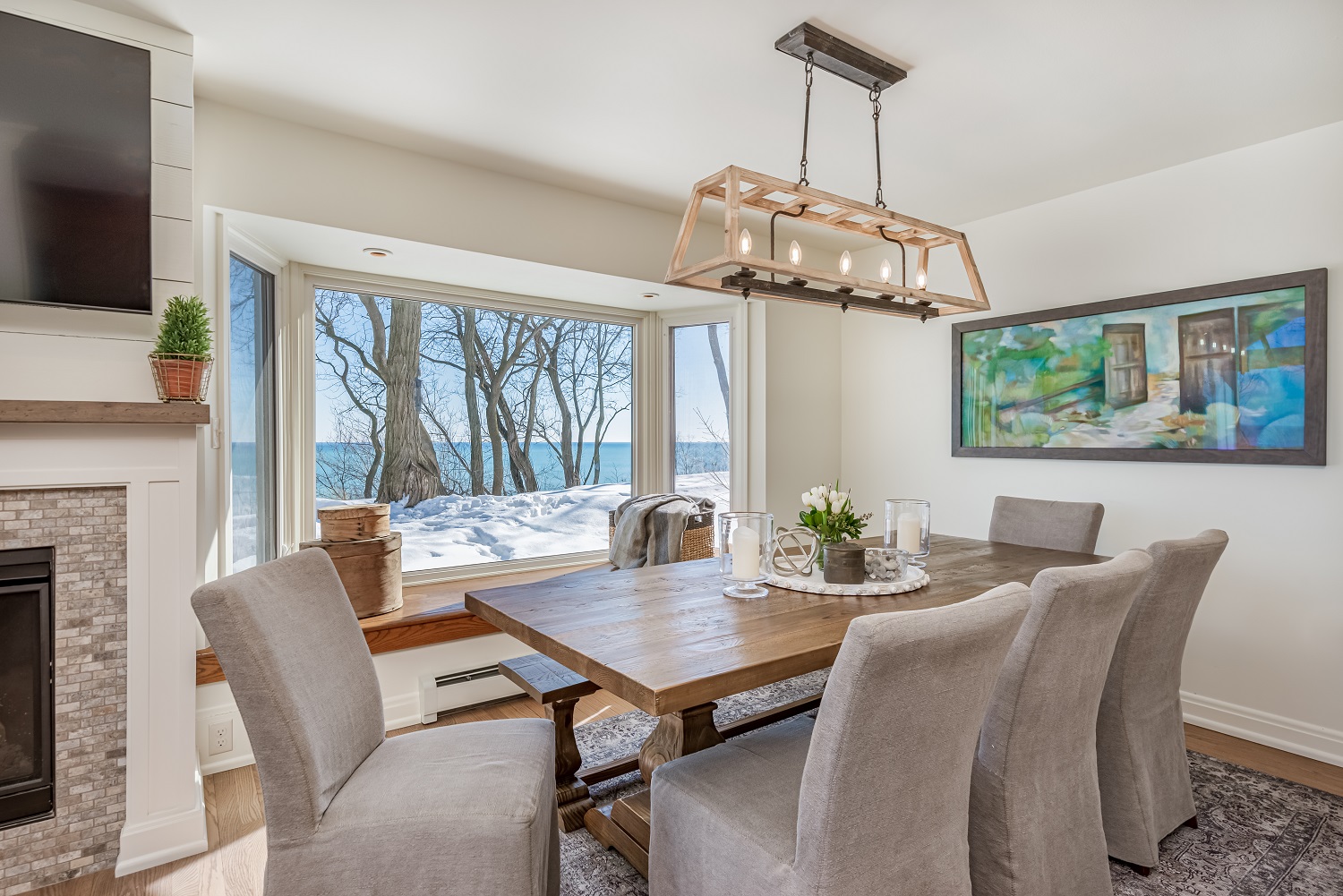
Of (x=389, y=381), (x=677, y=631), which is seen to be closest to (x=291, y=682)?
(x=677, y=631)

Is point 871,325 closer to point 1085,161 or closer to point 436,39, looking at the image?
point 1085,161

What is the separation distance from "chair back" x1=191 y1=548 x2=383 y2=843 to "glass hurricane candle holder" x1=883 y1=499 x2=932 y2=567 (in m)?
1.66

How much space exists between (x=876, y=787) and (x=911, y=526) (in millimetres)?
1260

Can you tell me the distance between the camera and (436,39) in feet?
6.80

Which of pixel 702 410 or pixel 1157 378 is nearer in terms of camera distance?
pixel 1157 378

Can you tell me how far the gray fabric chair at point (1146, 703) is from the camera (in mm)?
1868

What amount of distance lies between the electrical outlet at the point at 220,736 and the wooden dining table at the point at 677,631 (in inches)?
51.0

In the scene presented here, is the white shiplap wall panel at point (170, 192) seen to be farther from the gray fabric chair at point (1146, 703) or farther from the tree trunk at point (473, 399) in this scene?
the gray fabric chair at point (1146, 703)

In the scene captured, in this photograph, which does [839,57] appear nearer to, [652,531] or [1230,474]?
[652,531]

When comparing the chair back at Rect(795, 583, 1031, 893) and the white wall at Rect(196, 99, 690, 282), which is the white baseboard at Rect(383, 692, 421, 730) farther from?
the chair back at Rect(795, 583, 1031, 893)

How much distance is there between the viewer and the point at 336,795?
1.40m

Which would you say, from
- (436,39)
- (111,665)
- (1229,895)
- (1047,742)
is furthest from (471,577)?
(1229,895)

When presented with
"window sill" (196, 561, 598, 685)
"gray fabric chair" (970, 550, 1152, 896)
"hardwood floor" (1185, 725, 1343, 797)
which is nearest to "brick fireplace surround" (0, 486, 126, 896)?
"window sill" (196, 561, 598, 685)

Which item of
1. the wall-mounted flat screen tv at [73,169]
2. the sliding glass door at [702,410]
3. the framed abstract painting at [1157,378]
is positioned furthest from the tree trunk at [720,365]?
the wall-mounted flat screen tv at [73,169]
